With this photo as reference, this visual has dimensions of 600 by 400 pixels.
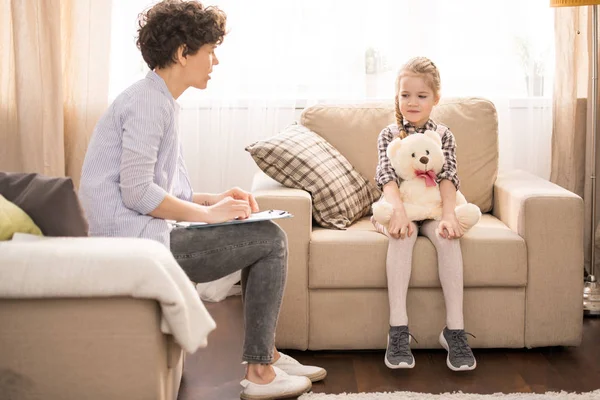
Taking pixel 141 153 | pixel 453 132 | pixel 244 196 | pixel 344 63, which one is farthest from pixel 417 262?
pixel 344 63

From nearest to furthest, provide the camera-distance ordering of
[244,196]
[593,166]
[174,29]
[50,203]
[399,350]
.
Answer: [50,203] < [174,29] < [244,196] < [399,350] < [593,166]

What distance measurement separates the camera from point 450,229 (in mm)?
2754

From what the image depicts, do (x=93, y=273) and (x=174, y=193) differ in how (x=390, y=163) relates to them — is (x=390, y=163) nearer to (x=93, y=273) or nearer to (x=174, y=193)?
(x=174, y=193)

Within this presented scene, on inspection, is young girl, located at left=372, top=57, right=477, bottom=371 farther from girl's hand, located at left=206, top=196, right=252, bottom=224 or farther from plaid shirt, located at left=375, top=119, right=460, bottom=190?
girl's hand, located at left=206, top=196, right=252, bottom=224

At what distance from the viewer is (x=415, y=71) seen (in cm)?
296

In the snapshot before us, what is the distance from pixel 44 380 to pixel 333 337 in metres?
1.32

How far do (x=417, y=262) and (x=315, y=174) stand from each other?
1.65 ft

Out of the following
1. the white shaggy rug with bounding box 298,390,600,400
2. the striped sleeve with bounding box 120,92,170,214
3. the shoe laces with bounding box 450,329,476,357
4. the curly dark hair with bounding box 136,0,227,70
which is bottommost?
the white shaggy rug with bounding box 298,390,600,400

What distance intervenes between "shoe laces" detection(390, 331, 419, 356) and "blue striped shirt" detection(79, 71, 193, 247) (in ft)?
2.91

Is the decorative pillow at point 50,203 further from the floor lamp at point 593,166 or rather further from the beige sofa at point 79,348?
the floor lamp at point 593,166

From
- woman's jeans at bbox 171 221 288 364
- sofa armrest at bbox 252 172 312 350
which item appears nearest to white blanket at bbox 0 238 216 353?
woman's jeans at bbox 171 221 288 364

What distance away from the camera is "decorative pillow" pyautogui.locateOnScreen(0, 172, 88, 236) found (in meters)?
1.81

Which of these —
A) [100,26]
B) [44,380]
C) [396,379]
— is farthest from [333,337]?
[100,26]

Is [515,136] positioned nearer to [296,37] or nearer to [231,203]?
[296,37]
